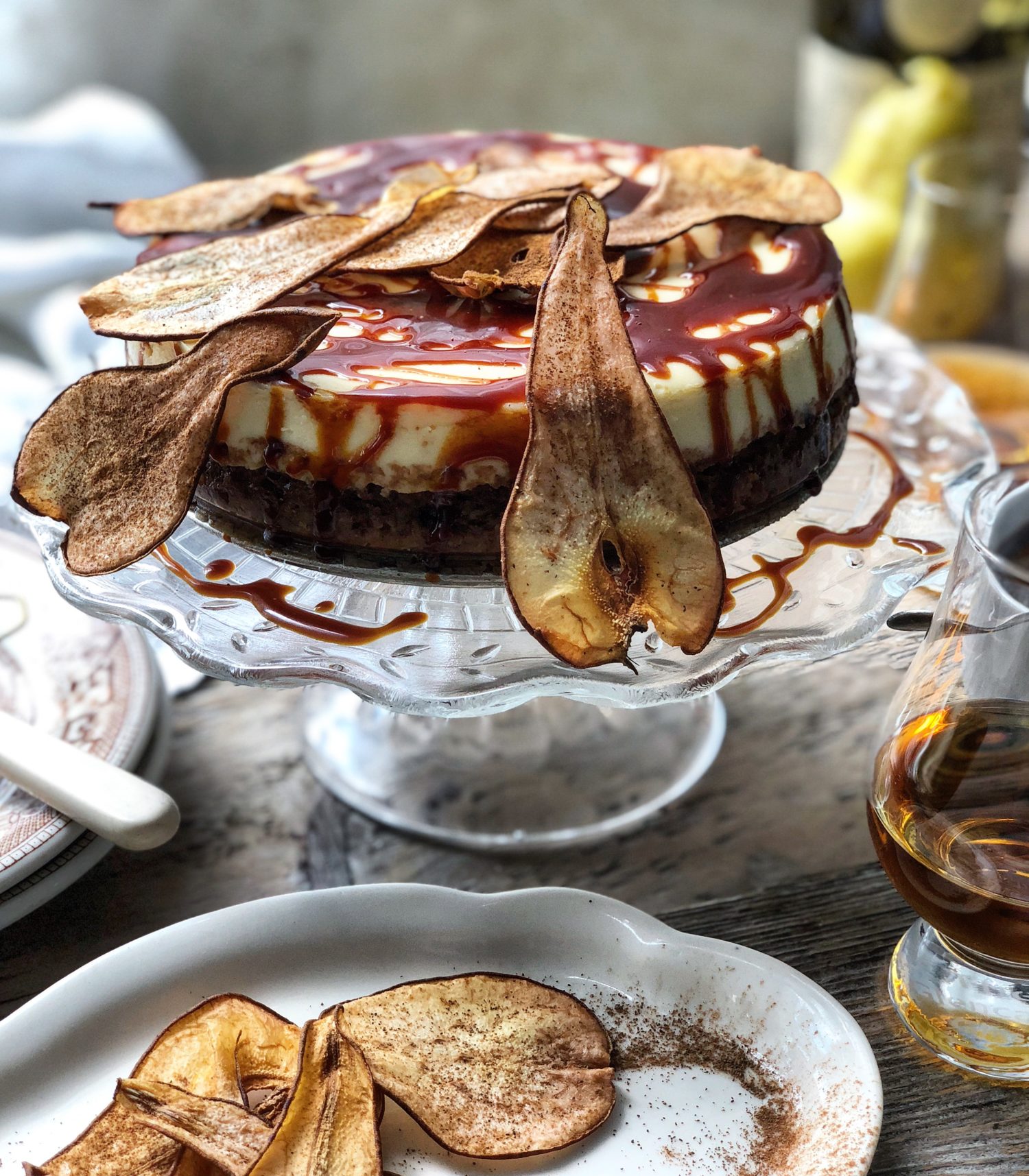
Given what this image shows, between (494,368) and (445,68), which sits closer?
(494,368)

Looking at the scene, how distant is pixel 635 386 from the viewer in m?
0.84

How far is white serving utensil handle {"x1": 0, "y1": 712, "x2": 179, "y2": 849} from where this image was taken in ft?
2.95

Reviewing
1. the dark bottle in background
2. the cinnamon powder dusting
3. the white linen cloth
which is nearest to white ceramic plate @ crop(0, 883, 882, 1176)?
the cinnamon powder dusting

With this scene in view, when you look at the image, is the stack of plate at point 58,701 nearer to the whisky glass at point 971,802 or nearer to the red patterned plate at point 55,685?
the red patterned plate at point 55,685

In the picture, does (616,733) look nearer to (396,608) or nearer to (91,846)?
(396,608)

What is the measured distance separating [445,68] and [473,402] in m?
1.71

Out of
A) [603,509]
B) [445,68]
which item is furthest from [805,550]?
[445,68]

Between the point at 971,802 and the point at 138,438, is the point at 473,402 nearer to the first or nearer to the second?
the point at 138,438

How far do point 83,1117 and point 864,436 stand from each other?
80 cm

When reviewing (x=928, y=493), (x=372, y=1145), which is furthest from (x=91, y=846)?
(x=928, y=493)

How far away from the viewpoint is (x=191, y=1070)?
0.77 meters

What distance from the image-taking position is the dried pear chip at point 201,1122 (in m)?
0.71

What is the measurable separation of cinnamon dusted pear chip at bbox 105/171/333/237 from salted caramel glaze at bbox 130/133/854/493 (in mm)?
122

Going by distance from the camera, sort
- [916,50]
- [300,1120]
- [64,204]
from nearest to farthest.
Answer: [300,1120] < [916,50] < [64,204]
